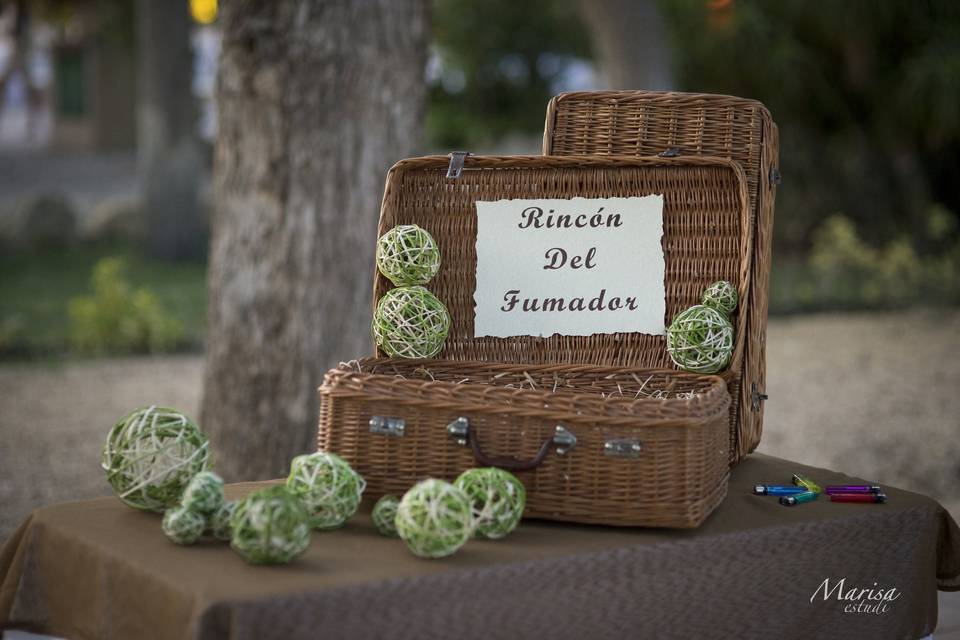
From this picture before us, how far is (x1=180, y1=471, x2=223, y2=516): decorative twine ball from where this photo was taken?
4.86 feet

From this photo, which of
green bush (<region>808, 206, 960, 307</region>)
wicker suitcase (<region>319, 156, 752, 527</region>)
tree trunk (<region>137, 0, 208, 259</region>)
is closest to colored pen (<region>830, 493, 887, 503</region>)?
wicker suitcase (<region>319, 156, 752, 527</region>)

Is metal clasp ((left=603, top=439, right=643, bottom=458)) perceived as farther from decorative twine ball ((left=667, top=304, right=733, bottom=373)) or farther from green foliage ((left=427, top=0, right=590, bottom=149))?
green foliage ((left=427, top=0, right=590, bottom=149))

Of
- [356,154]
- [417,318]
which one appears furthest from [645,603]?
[356,154]

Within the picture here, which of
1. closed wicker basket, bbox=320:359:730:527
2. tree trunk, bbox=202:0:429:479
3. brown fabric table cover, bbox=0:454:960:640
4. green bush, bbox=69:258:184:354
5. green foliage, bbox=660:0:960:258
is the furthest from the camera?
green foliage, bbox=660:0:960:258

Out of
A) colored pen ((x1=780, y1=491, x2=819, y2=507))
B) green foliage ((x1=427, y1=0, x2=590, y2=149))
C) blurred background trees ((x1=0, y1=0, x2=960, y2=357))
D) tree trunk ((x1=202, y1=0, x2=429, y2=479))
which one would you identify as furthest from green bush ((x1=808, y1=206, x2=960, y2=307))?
colored pen ((x1=780, y1=491, x2=819, y2=507))

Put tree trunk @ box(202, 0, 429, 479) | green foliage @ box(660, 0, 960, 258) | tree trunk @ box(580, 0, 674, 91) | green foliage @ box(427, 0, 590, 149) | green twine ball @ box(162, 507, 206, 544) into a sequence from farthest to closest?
green foliage @ box(427, 0, 590, 149), green foliage @ box(660, 0, 960, 258), tree trunk @ box(580, 0, 674, 91), tree trunk @ box(202, 0, 429, 479), green twine ball @ box(162, 507, 206, 544)

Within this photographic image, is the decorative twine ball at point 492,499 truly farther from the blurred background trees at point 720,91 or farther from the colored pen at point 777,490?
the blurred background trees at point 720,91

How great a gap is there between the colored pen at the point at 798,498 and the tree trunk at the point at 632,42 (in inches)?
188

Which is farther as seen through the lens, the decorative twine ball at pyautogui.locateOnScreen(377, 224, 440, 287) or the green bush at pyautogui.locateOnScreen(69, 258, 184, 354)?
the green bush at pyautogui.locateOnScreen(69, 258, 184, 354)

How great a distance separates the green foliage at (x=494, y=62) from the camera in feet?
35.8

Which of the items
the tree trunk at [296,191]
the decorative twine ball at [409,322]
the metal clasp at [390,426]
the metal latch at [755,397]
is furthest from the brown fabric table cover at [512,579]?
the tree trunk at [296,191]

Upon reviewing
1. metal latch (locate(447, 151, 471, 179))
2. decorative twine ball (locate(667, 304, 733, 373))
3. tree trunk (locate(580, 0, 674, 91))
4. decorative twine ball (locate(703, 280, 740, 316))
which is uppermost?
tree trunk (locate(580, 0, 674, 91))

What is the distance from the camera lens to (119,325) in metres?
7.78

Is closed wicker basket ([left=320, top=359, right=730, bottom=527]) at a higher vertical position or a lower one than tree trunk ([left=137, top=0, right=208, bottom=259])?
lower
